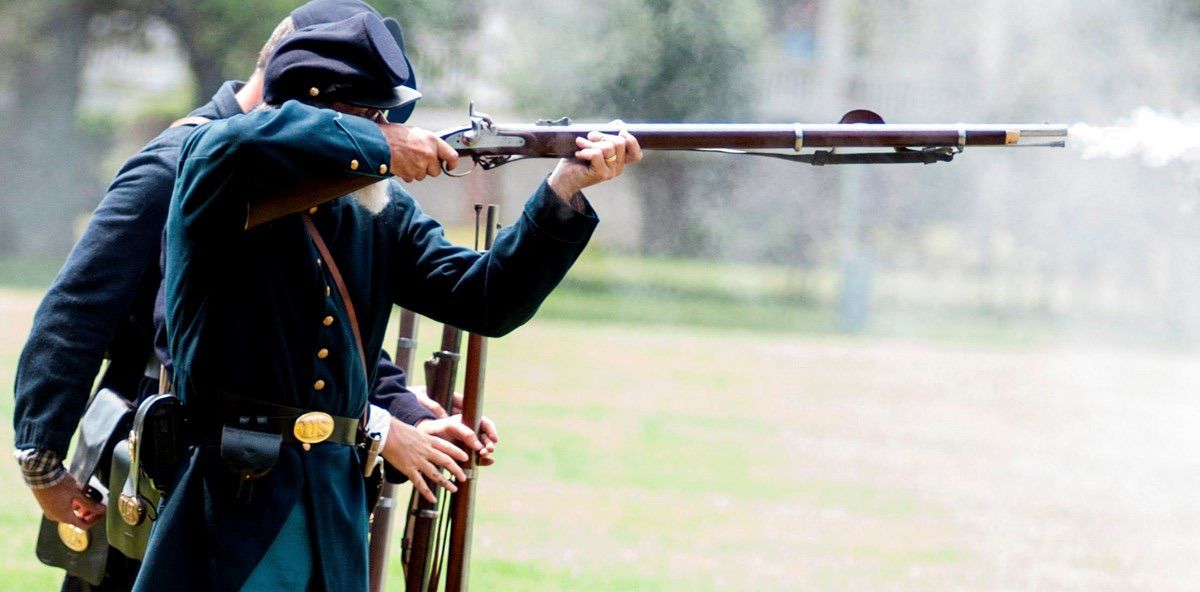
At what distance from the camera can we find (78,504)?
338 centimetres

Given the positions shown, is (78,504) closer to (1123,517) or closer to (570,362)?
(1123,517)

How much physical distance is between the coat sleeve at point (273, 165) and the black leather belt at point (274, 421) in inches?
13.8

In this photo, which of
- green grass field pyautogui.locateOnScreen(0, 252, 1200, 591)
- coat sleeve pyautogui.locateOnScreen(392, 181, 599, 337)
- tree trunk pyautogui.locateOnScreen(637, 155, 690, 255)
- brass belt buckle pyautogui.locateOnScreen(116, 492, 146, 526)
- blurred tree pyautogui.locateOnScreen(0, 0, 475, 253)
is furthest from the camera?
blurred tree pyautogui.locateOnScreen(0, 0, 475, 253)

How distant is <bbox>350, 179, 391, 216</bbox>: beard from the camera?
288cm

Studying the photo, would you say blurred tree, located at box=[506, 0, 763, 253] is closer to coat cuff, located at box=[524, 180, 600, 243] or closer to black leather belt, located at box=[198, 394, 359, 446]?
coat cuff, located at box=[524, 180, 600, 243]

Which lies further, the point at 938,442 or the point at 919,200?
the point at 919,200

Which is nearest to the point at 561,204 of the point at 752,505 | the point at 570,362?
the point at 752,505

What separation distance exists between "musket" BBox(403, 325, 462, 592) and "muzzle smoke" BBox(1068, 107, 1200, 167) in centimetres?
165

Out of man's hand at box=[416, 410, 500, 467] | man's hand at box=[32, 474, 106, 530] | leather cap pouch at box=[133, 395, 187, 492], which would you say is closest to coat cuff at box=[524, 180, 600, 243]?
man's hand at box=[416, 410, 500, 467]

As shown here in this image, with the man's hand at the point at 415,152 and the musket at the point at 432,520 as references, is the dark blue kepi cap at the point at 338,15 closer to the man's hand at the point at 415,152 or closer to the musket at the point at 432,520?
the man's hand at the point at 415,152

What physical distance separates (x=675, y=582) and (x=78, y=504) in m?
3.14

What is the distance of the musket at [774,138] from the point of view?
2.89m

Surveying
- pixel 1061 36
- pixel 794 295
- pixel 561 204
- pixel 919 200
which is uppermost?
pixel 1061 36

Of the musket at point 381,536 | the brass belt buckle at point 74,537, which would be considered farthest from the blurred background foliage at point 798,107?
the brass belt buckle at point 74,537
